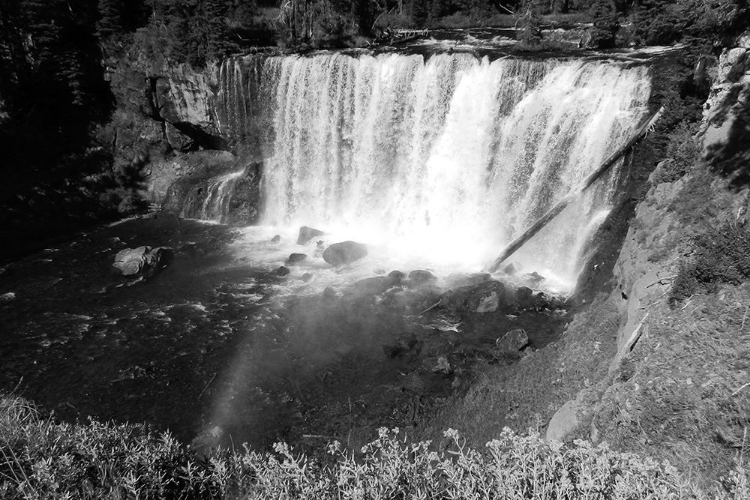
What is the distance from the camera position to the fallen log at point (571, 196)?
1631 centimetres

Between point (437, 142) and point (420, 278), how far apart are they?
789 cm

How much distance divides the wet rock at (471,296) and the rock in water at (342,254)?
6.25m

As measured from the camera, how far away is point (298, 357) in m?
15.5

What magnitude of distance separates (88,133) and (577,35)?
34355 mm

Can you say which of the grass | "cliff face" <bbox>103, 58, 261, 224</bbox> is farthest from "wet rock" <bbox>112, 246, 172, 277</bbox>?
the grass

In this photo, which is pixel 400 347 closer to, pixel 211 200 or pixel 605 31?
pixel 211 200

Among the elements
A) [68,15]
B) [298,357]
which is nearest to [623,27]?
[298,357]

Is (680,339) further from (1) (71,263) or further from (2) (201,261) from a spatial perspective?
(1) (71,263)

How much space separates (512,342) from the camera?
14.3 m

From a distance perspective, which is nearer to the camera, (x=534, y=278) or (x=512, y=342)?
(x=512, y=342)

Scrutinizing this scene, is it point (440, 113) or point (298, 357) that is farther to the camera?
point (440, 113)

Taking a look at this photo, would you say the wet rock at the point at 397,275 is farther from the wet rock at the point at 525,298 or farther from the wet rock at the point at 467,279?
the wet rock at the point at 525,298

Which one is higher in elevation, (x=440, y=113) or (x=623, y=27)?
(x=623, y=27)

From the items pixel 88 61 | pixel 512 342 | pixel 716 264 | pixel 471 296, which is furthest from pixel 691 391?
pixel 88 61
